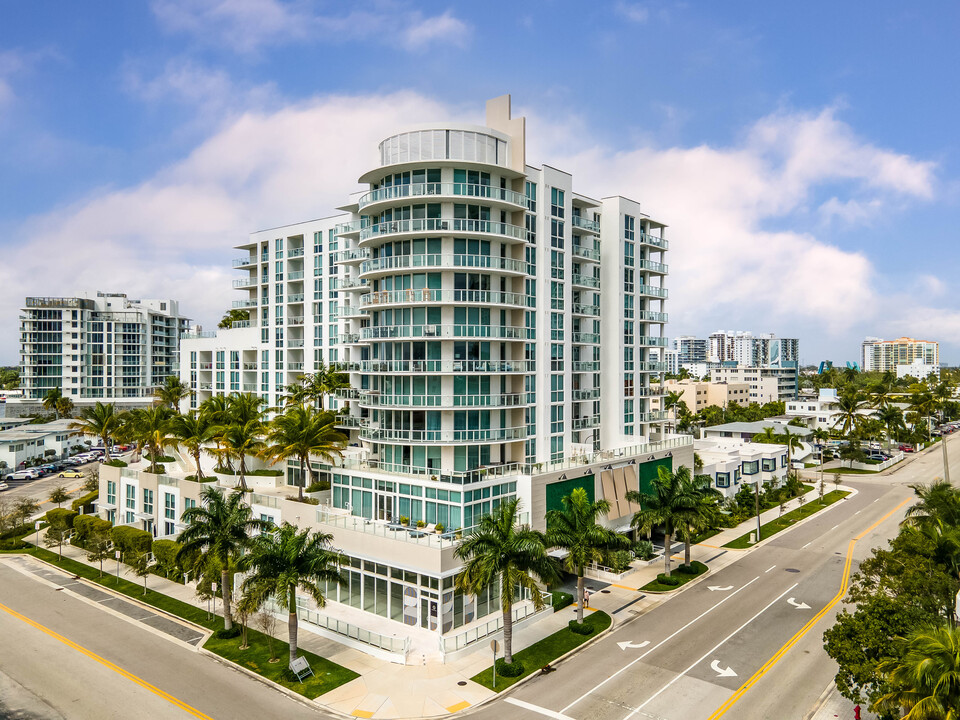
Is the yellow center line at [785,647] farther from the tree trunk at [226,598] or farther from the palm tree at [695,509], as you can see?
the tree trunk at [226,598]

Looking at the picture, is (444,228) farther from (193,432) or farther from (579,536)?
(193,432)

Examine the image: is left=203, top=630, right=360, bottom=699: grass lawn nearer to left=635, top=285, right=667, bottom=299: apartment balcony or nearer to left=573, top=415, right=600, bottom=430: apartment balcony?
left=573, top=415, right=600, bottom=430: apartment balcony

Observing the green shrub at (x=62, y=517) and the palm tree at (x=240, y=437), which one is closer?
the palm tree at (x=240, y=437)

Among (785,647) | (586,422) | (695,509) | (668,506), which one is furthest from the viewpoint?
(586,422)

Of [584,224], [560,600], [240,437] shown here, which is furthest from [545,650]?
[584,224]

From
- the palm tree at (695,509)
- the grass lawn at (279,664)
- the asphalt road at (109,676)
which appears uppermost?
the palm tree at (695,509)

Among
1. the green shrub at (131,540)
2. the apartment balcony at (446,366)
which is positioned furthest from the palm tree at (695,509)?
the green shrub at (131,540)
